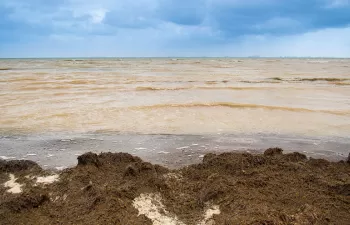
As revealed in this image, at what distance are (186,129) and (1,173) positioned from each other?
552 centimetres

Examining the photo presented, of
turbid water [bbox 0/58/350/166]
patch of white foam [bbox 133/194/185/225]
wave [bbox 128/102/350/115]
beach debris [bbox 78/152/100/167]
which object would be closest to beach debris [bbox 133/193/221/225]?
patch of white foam [bbox 133/194/185/225]

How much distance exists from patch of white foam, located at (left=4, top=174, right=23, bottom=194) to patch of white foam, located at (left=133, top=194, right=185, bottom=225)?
209 cm

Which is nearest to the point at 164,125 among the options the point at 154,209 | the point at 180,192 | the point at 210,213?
the point at 180,192

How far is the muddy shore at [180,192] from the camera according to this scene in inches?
163

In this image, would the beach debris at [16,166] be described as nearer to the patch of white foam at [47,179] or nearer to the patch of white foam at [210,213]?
the patch of white foam at [47,179]

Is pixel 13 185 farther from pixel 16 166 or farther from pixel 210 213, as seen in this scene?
pixel 210 213

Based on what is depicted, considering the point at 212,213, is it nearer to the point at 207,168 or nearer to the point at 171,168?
the point at 207,168

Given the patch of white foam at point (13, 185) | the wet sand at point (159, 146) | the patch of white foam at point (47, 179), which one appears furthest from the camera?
the wet sand at point (159, 146)

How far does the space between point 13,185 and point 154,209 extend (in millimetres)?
2696

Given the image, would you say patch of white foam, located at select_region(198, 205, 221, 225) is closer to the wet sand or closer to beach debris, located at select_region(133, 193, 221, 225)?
beach debris, located at select_region(133, 193, 221, 225)

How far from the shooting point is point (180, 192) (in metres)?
4.89

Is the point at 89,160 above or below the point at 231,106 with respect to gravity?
above

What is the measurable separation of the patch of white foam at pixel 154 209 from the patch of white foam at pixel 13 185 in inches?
82.2

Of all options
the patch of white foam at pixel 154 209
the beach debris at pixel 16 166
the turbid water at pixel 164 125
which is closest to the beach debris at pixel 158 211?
the patch of white foam at pixel 154 209
